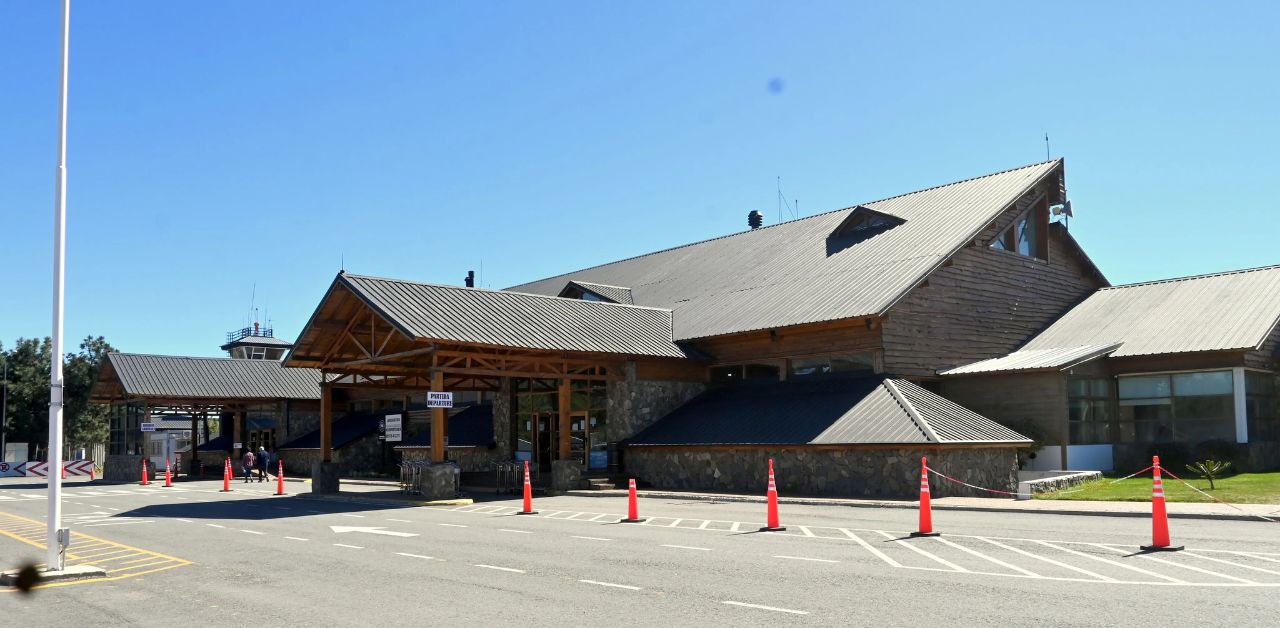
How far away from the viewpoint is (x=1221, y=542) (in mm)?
13555

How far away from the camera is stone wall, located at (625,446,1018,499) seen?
23375 millimetres

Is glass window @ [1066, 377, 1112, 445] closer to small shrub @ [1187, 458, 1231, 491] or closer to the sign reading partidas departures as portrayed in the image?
small shrub @ [1187, 458, 1231, 491]

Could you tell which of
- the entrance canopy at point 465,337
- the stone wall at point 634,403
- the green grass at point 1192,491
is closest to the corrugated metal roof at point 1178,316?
the green grass at point 1192,491

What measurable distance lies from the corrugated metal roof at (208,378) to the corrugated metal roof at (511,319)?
A: 18021mm

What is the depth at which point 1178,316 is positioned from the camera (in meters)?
29.5

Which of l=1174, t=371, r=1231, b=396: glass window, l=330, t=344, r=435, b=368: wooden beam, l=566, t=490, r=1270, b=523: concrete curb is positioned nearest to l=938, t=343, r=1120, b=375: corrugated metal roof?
l=1174, t=371, r=1231, b=396: glass window

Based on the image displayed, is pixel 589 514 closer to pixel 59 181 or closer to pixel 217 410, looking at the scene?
pixel 59 181

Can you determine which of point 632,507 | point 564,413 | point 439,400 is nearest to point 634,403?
point 564,413

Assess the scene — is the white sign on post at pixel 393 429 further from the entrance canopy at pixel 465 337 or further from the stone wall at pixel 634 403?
the stone wall at pixel 634 403

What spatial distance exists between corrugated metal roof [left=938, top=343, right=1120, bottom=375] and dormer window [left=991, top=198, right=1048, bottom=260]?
12.5 ft

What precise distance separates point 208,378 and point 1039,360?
117 ft

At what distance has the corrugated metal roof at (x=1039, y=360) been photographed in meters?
26.6

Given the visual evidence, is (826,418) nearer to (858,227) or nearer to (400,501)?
(400,501)

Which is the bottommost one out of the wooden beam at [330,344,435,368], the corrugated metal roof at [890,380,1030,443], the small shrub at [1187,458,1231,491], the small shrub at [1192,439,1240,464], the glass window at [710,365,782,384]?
the small shrub at [1187,458,1231,491]
